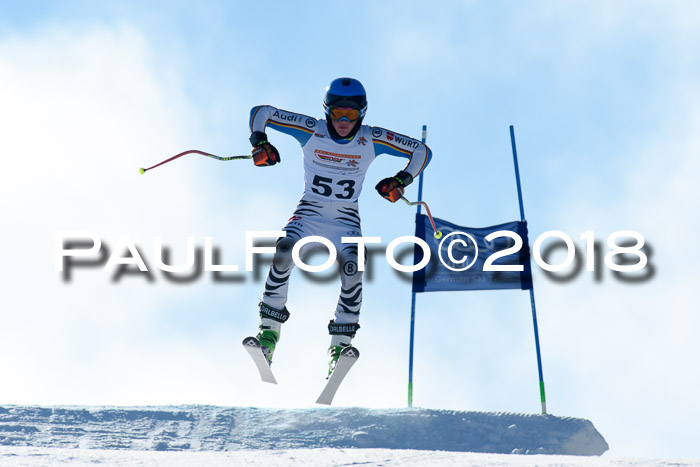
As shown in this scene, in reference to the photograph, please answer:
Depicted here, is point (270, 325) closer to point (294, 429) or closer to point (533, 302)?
point (294, 429)

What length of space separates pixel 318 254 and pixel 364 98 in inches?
57.0

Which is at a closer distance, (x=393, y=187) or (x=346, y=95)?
(x=346, y=95)

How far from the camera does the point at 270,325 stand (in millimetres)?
8156

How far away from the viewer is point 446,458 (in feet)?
19.7

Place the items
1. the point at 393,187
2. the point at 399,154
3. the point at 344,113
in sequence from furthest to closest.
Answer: the point at 399,154, the point at 393,187, the point at 344,113

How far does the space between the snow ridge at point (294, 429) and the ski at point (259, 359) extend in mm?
676

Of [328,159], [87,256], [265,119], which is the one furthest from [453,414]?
[87,256]

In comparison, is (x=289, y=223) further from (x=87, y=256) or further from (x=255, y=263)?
(x=87, y=256)

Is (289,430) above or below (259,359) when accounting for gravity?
below

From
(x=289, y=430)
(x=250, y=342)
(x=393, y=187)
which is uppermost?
(x=393, y=187)

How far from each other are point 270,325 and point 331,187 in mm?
1343

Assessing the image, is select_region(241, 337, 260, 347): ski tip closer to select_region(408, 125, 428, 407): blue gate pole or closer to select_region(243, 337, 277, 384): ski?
select_region(243, 337, 277, 384): ski

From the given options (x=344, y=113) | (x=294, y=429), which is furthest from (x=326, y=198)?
(x=294, y=429)

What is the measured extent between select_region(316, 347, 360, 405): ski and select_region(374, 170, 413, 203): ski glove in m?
1.45
